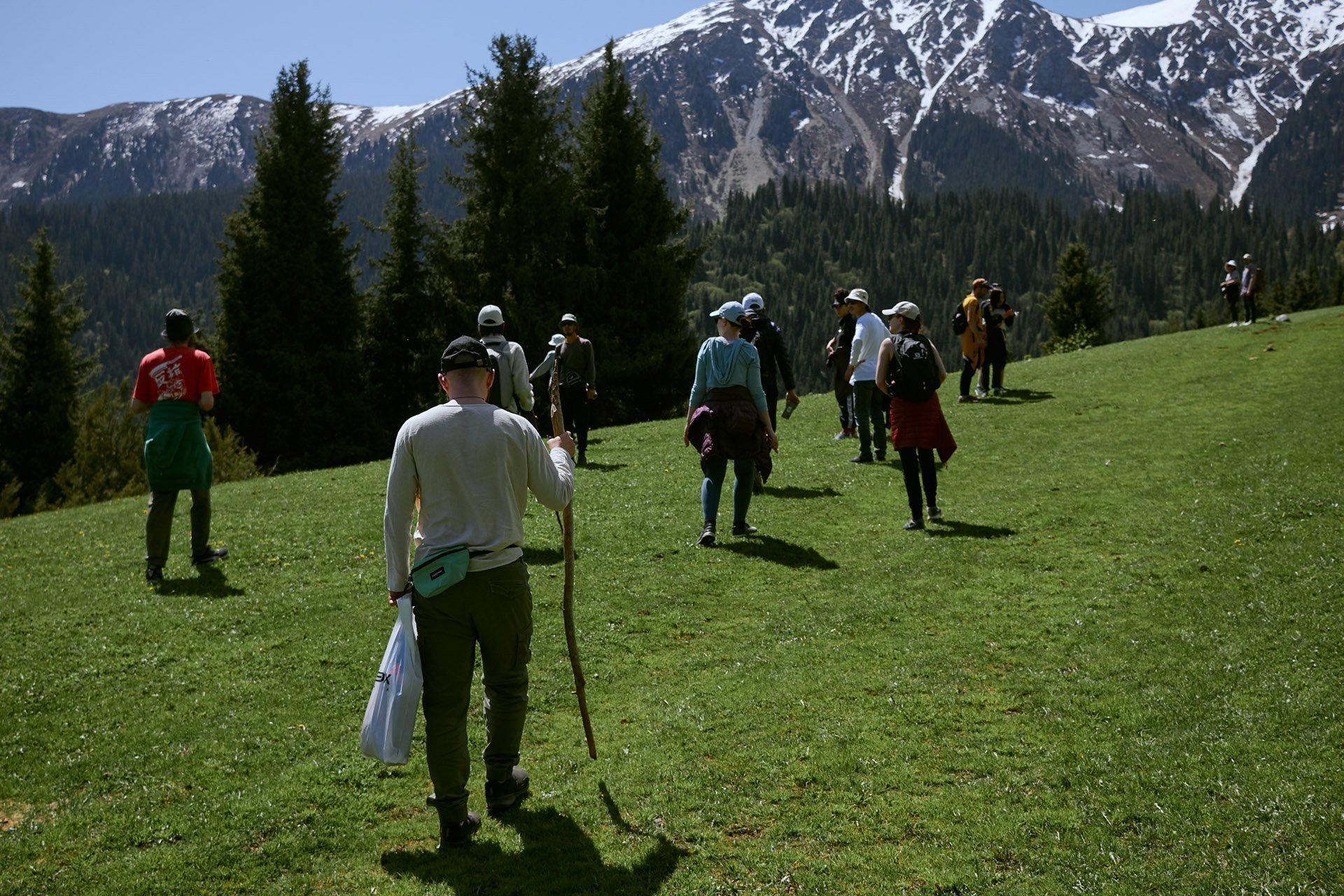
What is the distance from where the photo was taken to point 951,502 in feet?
50.4

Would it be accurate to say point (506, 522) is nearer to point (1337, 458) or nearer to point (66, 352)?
point (1337, 458)

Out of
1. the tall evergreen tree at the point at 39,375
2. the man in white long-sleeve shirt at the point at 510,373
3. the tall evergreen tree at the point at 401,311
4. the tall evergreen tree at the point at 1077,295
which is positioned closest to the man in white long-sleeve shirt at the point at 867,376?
the man in white long-sleeve shirt at the point at 510,373

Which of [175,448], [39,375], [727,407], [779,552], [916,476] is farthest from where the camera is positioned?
[39,375]

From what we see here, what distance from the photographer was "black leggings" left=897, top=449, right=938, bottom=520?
43.6 feet

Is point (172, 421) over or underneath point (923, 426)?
over

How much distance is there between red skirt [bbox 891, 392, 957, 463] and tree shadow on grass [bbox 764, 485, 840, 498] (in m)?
3.34

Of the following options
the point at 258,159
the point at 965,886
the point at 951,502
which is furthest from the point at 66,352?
the point at 965,886

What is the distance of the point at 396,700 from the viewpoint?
18.7 feet

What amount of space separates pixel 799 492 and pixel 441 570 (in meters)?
11.4

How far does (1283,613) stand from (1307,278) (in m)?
115

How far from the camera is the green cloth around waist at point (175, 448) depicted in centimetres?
1201

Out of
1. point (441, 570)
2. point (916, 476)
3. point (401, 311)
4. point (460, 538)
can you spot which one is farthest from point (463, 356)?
point (401, 311)

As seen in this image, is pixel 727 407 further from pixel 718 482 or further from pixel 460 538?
pixel 460 538

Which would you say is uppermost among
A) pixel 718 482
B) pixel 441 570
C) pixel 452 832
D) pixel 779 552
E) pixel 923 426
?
pixel 923 426
